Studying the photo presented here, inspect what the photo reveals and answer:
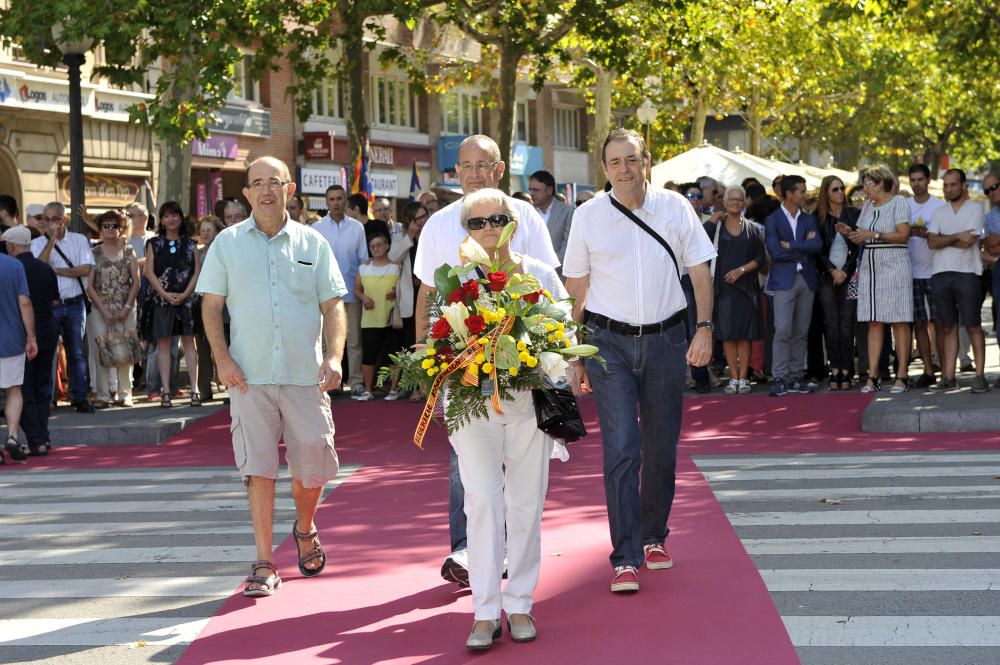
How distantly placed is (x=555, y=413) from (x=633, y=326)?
1047 millimetres

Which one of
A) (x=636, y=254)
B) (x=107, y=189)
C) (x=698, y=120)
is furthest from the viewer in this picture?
(x=698, y=120)

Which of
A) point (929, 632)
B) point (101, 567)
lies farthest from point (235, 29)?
point (929, 632)

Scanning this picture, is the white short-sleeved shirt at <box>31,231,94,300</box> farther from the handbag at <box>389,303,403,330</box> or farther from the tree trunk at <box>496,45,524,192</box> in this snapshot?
the tree trunk at <box>496,45,524,192</box>

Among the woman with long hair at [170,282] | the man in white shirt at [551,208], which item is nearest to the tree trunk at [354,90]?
the woman with long hair at [170,282]

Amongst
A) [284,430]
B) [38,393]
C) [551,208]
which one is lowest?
[38,393]

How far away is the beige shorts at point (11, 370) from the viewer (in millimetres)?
12266

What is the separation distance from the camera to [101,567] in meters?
8.28

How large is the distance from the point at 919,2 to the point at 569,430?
15561 millimetres

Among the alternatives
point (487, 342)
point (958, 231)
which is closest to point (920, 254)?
point (958, 231)

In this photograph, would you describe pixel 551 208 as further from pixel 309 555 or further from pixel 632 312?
pixel 632 312

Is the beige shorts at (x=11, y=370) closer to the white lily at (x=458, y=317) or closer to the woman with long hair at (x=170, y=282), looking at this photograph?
the woman with long hair at (x=170, y=282)

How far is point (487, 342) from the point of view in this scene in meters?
6.10

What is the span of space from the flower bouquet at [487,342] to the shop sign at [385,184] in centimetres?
3509

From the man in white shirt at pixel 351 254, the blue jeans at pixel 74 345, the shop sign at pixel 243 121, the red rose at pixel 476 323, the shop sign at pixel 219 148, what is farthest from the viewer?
the shop sign at pixel 243 121
